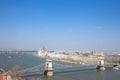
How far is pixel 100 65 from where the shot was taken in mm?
22031

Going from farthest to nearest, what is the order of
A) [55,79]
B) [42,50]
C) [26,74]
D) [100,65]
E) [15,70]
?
[42,50]
[100,65]
[26,74]
[55,79]
[15,70]

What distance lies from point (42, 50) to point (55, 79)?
34.8 metres

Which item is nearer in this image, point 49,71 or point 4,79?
point 4,79

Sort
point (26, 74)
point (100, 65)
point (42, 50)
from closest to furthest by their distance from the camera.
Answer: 1. point (26, 74)
2. point (100, 65)
3. point (42, 50)

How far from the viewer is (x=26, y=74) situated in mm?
15172

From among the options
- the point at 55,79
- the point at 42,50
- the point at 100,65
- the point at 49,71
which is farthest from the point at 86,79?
the point at 42,50

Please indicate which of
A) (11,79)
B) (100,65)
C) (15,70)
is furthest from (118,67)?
(11,79)

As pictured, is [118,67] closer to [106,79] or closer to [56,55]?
[106,79]

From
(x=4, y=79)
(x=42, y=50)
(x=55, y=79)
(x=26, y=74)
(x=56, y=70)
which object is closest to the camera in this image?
(x=4, y=79)

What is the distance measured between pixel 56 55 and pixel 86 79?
26.6 m

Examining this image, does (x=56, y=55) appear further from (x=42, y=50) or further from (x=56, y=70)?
(x=56, y=70)

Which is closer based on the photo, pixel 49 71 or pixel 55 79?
pixel 55 79

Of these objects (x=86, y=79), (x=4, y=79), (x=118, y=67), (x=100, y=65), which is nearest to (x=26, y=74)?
(x=86, y=79)

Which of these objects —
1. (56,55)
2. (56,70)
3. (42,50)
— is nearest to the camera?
(56,70)
